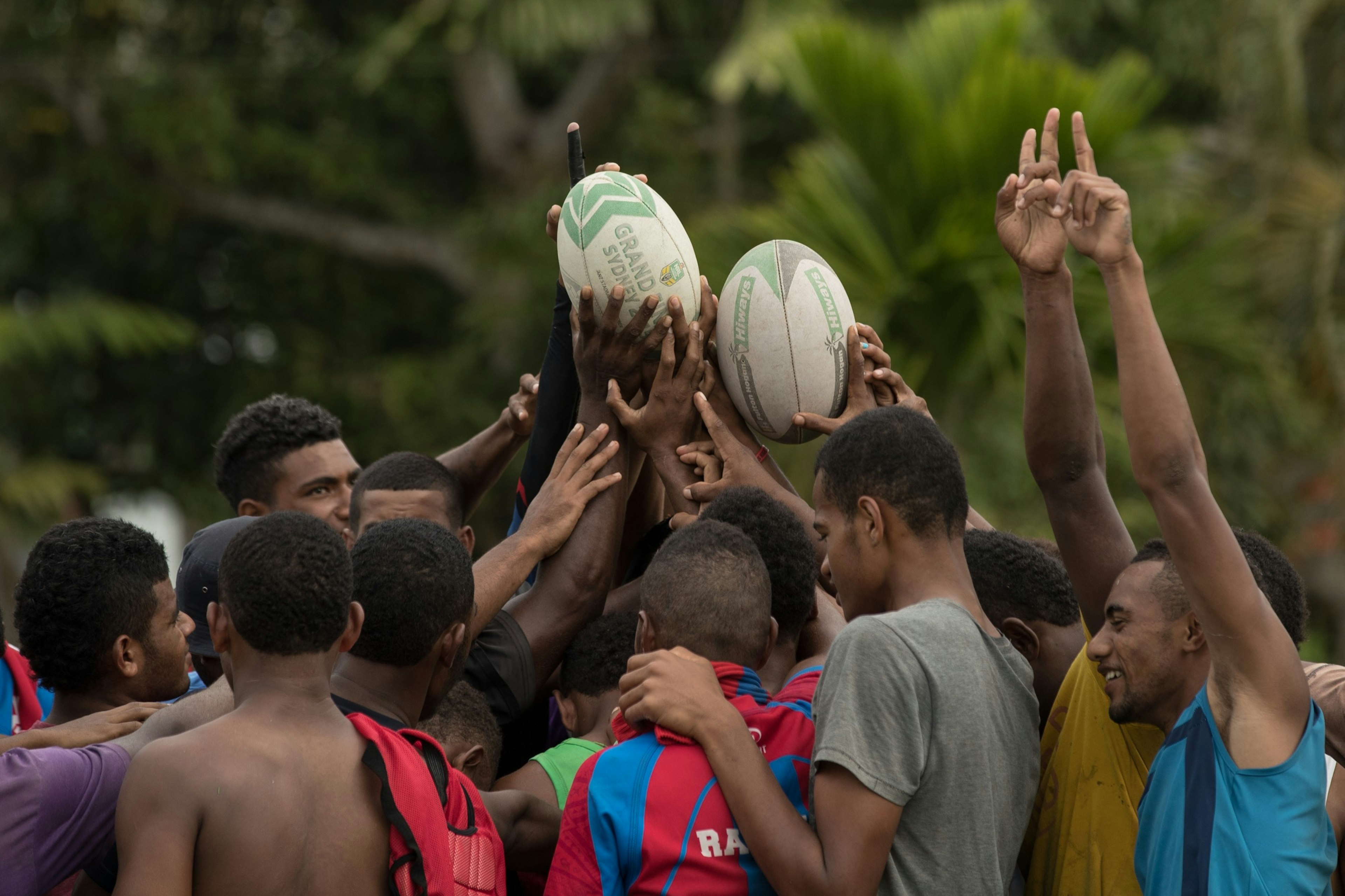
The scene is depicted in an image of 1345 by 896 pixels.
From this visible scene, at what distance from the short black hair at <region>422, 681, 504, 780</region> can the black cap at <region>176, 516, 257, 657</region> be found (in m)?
0.79

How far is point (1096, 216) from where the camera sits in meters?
3.15

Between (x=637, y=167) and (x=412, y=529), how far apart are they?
13277 millimetres

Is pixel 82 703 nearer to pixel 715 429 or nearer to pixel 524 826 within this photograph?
pixel 524 826

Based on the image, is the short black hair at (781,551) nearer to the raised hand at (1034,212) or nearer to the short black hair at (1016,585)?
the short black hair at (1016,585)

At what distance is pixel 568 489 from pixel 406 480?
A: 0.87 metres

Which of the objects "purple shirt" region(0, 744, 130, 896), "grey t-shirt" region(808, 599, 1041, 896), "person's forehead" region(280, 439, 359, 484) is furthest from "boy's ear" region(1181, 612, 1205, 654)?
"person's forehead" region(280, 439, 359, 484)

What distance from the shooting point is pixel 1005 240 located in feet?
12.5

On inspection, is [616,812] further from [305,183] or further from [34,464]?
[305,183]

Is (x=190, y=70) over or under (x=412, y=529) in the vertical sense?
over

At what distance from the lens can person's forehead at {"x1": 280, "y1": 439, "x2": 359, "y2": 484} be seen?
17.3ft

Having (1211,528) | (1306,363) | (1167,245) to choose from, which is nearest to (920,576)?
(1211,528)

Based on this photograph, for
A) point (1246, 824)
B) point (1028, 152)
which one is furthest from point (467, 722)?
point (1028, 152)

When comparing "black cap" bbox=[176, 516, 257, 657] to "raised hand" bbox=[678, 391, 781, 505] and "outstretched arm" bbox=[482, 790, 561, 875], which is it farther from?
"raised hand" bbox=[678, 391, 781, 505]

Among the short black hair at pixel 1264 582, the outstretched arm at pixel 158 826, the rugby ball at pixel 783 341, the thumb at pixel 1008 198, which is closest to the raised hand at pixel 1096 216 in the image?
the thumb at pixel 1008 198
